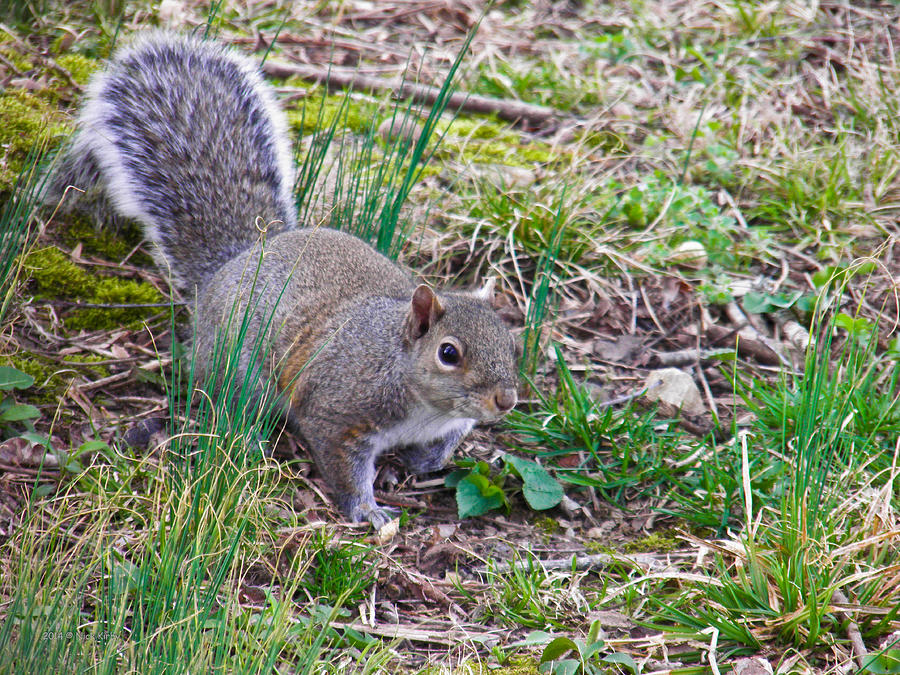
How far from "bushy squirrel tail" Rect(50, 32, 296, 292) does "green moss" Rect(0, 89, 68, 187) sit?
0.18 m

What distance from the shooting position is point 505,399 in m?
2.98

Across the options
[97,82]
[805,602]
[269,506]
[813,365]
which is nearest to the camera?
[805,602]

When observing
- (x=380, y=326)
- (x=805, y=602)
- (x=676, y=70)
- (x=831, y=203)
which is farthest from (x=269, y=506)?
(x=676, y=70)

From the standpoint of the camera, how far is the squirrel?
10.3ft

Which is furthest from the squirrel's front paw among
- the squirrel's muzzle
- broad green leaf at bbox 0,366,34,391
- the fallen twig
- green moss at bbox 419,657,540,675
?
the fallen twig

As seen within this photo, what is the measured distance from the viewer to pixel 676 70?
561 centimetres

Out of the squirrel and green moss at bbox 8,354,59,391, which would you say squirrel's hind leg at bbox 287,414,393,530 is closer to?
the squirrel

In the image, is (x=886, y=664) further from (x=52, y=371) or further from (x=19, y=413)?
(x=52, y=371)

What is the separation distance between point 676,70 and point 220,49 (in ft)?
9.66

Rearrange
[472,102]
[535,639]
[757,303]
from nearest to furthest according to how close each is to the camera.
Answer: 1. [535,639]
2. [757,303]
3. [472,102]

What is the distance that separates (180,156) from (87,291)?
0.68 meters

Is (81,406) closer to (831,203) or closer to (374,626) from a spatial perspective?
(374,626)

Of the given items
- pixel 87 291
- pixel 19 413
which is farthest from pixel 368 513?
pixel 87 291

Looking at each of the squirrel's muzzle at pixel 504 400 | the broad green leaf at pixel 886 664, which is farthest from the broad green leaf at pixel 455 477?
the broad green leaf at pixel 886 664
